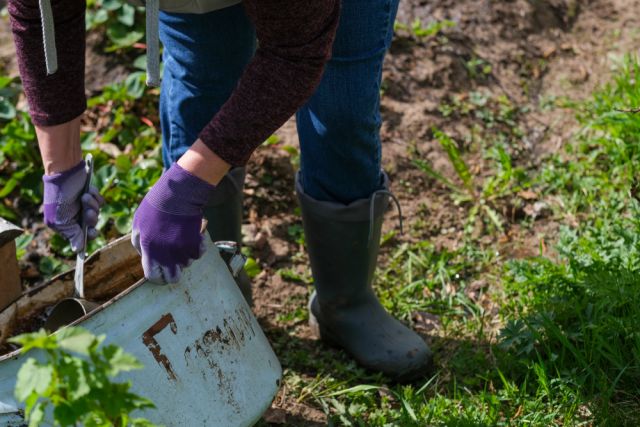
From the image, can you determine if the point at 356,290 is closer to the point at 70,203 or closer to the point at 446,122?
the point at 70,203

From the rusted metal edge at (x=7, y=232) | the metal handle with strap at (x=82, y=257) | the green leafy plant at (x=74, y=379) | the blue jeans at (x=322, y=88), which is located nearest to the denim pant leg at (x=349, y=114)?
the blue jeans at (x=322, y=88)

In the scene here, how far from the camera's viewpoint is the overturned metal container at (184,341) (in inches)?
60.1

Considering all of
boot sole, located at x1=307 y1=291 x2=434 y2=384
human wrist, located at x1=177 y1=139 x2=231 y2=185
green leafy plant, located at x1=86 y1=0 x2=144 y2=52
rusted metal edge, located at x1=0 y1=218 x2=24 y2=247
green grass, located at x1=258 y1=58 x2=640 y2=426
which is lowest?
boot sole, located at x1=307 y1=291 x2=434 y2=384

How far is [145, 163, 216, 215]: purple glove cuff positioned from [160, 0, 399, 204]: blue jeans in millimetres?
453

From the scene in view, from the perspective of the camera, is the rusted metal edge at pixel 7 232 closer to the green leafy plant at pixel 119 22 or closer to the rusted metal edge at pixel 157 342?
the rusted metal edge at pixel 157 342

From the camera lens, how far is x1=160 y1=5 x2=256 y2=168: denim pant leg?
1891 mm

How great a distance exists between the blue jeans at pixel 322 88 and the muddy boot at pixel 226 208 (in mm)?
180

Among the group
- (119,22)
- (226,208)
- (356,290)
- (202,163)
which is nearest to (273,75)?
(202,163)

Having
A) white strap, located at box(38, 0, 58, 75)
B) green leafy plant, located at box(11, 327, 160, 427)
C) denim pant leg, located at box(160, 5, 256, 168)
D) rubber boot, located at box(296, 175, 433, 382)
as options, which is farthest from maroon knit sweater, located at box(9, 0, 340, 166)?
rubber boot, located at box(296, 175, 433, 382)

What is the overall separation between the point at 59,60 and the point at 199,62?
0.33 m

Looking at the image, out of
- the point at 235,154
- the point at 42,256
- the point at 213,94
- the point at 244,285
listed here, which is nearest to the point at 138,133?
the point at 42,256

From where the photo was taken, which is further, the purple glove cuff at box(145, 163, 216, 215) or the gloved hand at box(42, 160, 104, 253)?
the gloved hand at box(42, 160, 104, 253)

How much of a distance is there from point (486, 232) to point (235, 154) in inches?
60.6

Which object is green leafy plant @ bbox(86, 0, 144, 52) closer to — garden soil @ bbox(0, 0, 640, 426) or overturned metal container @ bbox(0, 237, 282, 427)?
garden soil @ bbox(0, 0, 640, 426)
